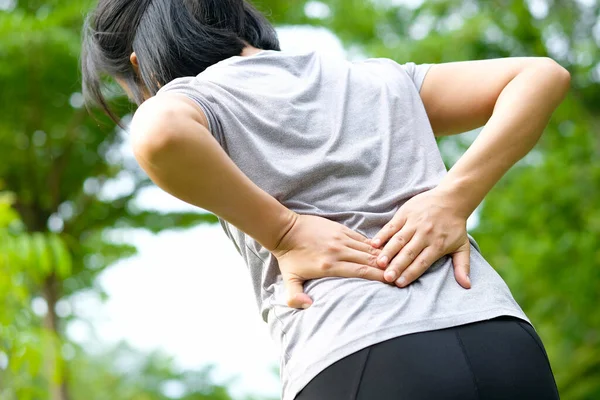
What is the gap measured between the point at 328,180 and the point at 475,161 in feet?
0.81

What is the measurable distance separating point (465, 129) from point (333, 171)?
40 cm

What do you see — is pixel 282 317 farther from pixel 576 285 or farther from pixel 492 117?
pixel 576 285

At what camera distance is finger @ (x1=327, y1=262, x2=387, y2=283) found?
40.7 inches

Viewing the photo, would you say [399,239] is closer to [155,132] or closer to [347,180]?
[347,180]

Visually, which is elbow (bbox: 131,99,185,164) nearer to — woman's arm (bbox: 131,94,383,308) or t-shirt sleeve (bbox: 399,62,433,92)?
woman's arm (bbox: 131,94,383,308)

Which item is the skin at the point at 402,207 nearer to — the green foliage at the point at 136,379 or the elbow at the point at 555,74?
the elbow at the point at 555,74

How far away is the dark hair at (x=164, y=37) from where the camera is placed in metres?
1.26

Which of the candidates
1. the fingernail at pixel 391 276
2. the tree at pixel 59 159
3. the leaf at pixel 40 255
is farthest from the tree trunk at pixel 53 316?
the fingernail at pixel 391 276

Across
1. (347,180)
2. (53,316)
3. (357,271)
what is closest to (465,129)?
(347,180)

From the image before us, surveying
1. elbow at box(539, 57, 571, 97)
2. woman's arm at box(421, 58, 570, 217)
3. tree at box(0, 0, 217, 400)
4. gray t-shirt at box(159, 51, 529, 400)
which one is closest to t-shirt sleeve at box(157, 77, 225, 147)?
gray t-shirt at box(159, 51, 529, 400)

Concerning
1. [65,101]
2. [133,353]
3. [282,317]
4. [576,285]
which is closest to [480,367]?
[282,317]

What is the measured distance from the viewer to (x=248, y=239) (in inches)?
46.0

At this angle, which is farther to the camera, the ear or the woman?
the ear

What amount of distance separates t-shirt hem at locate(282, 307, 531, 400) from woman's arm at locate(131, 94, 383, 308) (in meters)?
0.09
